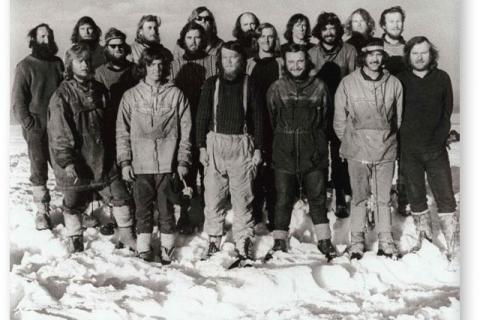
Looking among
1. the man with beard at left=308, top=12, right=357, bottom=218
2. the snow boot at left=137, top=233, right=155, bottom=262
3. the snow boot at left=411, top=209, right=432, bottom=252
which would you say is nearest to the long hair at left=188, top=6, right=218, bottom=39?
the man with beard at left=308, top=12, right=357, bottom=218

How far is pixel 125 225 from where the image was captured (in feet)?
8.61

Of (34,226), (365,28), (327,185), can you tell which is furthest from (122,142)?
(365,28)

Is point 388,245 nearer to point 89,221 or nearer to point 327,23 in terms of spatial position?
point 327,23

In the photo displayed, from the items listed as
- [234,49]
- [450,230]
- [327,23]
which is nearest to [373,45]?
[327,23]

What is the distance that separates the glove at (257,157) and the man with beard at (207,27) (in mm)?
426

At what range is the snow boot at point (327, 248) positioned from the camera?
2.58m

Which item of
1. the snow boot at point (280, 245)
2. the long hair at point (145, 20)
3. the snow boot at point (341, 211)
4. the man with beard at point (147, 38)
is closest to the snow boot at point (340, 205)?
the snow boot at point (341, 211)

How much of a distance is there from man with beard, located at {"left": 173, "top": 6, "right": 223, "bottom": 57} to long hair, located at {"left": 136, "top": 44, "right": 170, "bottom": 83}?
0.05 meters

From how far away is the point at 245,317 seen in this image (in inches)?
99.7

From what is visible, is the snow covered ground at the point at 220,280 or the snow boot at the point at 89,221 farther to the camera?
the snow boot at the point at 89,221

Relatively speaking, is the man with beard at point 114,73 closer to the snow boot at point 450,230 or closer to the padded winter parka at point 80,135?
the padded winter parka at point 80,135

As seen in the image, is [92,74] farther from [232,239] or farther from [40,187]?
[232,239]

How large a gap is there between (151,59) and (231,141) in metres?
0.46

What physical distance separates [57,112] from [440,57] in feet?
4.97
